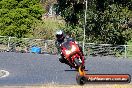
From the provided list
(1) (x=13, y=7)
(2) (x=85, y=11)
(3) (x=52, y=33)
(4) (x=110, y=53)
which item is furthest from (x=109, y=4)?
(1) (x=13, y=7)

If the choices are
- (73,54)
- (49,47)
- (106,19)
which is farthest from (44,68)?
(73,54)

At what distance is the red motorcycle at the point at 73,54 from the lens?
35.0ft

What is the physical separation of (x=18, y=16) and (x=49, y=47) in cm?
868

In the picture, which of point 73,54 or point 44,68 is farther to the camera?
point 44,68

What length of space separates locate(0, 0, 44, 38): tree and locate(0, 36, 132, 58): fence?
3746 millimetres

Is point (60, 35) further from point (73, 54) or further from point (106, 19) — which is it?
point (106, 19)

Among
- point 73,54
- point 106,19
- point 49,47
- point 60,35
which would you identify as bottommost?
point 49,47

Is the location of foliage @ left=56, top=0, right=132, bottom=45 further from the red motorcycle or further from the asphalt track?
the red motorcycle

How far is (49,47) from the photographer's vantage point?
46.2 metres

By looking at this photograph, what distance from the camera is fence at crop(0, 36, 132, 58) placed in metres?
44.1

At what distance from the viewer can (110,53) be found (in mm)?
44344

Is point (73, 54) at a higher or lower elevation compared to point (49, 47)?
higher

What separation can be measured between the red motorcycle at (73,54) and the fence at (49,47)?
32623 millimetres

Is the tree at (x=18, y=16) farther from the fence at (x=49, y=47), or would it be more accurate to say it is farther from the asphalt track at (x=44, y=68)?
the asphalt track at (x=44, y=68)
